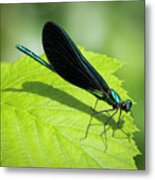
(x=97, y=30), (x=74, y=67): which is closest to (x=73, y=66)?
(x=74, y=67)

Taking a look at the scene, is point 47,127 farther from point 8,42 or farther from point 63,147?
point 8,42

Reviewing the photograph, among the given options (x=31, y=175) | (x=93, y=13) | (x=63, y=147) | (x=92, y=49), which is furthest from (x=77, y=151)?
(x=93, y=13)

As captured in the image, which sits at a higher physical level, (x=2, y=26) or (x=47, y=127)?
(x=2, y=26)

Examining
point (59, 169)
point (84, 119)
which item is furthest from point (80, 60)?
point (59, 169)

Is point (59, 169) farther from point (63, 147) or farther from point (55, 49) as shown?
point (55, 49)

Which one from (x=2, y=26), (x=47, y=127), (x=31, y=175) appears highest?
(x=2, y=26)

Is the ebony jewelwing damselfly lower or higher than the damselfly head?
higher
